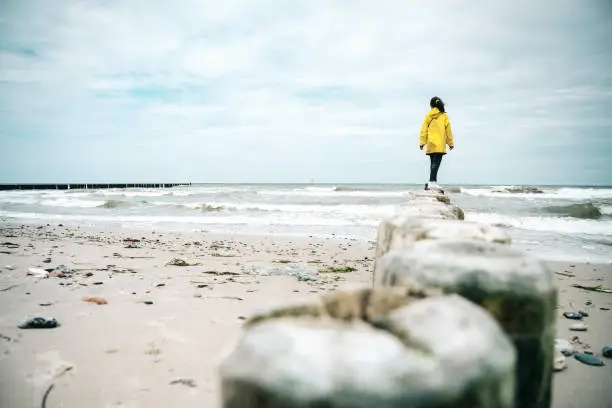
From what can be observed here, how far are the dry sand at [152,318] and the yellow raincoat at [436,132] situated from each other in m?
2.27

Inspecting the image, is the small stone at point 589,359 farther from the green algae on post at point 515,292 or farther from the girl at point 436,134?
the girl at point 436,134

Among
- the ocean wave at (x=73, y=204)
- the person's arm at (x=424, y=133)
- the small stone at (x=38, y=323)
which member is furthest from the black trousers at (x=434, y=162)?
the ocean wave at (x=73, y=204)

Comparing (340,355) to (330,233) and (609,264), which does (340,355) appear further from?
(330,233)

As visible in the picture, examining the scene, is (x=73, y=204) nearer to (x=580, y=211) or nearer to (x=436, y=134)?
(x=436, y=134)

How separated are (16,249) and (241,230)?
513cm

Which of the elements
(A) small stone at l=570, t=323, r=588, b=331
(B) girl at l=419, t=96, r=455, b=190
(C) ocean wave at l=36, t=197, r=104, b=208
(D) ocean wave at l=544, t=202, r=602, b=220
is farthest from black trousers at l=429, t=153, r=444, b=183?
(C) ocean wave at l=36, t=197, r=104, b=208

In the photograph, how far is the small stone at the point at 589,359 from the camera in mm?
2701

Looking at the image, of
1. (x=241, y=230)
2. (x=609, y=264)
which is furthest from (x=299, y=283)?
(x=241, y=230)

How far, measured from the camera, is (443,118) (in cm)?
704

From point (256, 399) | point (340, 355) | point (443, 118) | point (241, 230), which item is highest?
point (443, 118)

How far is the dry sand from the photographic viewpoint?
2.24 meters

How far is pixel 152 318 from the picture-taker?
3.30 meters

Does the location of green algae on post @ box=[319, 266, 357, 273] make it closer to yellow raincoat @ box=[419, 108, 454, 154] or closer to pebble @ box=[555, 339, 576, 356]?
yellow raincoat @ box=[419, 108, 454, 154]

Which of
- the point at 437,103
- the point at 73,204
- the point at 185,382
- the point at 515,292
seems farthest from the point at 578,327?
the point at 73,204
